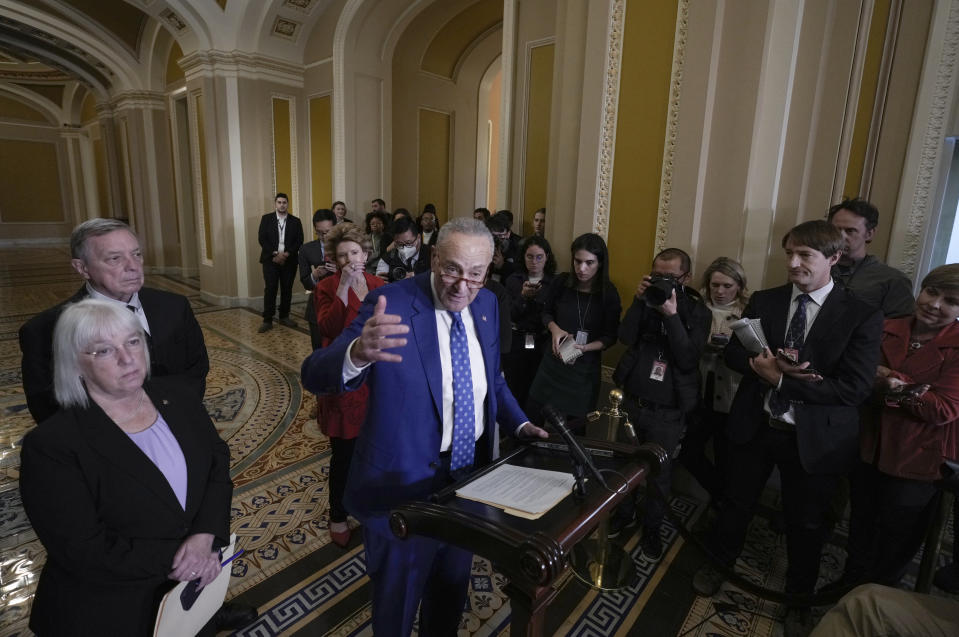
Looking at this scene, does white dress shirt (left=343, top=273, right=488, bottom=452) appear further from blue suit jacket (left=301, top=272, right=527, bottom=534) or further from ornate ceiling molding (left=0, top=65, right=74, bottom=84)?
ornate ceiling molding (left=0, top=65, right=74, bottom=84)

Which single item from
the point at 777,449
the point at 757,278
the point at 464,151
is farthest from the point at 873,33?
the point at 464,151

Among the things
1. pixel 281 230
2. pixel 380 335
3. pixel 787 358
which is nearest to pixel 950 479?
pixel 787 358

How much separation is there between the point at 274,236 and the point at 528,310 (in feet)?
16.2

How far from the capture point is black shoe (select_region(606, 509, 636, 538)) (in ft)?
9.47

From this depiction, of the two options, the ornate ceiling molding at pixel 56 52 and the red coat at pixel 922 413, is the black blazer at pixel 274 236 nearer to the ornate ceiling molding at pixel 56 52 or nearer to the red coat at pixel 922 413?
the ornate ceiling molding at pixel 56 52

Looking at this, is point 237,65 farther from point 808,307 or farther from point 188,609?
point 808,307

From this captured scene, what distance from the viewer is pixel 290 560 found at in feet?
8.39

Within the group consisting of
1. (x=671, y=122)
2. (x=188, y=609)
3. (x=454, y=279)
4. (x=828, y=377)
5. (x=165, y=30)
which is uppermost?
(x=165, y=30)

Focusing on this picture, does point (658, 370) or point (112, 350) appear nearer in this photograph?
point (112, 350)

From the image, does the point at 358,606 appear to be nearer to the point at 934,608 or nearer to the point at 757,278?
the point at 934,608

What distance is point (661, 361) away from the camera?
261cm

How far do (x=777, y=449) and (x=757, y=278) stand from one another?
1302 millimetres

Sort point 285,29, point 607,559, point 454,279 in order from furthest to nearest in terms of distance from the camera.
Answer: point 285,29 < point 607,559 < point 454,279

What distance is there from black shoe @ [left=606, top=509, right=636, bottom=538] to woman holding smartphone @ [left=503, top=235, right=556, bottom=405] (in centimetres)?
107
